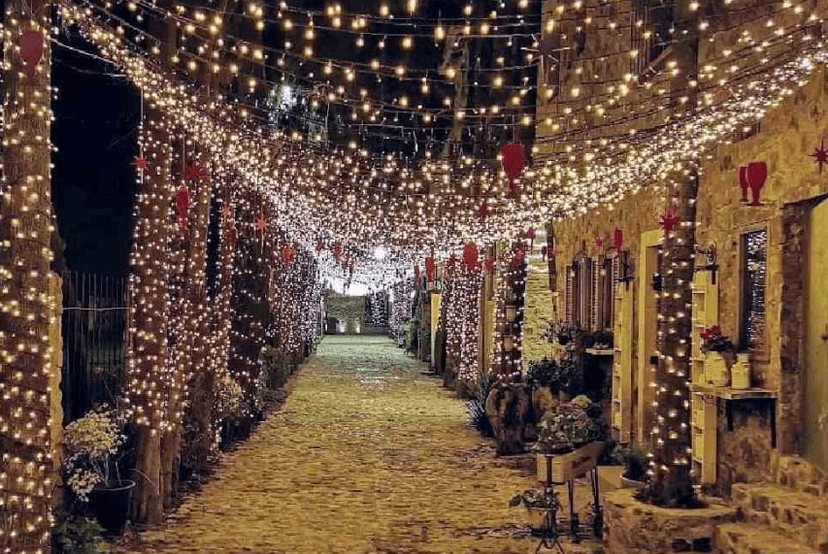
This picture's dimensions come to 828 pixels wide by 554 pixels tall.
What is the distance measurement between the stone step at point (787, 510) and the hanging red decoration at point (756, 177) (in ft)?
6.66

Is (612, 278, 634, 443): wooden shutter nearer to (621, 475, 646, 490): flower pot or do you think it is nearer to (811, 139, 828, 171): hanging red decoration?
(621, 475, 646, 490): flower pot

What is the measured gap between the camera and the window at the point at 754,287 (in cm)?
712

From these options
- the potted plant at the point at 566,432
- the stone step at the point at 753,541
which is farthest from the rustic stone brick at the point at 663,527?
the potted plant at the point at 566,432

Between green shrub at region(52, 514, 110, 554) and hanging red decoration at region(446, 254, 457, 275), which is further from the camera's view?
hanging red decoration at region(446, 254, 457, 275)

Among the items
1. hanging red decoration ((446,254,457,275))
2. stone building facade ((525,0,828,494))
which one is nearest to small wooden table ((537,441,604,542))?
stone building facade ((525,0,828,494))

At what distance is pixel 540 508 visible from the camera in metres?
7.33

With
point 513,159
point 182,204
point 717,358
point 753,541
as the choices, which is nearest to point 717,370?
point 717,358

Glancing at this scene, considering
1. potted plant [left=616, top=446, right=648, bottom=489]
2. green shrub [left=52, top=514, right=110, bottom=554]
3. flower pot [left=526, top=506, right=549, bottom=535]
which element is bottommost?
flower pot [left=526, top=506, right=549, bottom=535]

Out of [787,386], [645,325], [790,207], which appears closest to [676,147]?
[790,207]

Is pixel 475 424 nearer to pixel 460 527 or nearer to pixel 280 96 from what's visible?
pixel 460 527

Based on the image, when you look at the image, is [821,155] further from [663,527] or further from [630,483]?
[630,483]

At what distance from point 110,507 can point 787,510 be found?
16.4 ft

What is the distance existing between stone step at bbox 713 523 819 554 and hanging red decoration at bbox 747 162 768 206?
2263 mm

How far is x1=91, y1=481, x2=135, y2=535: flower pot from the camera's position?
286 inches
